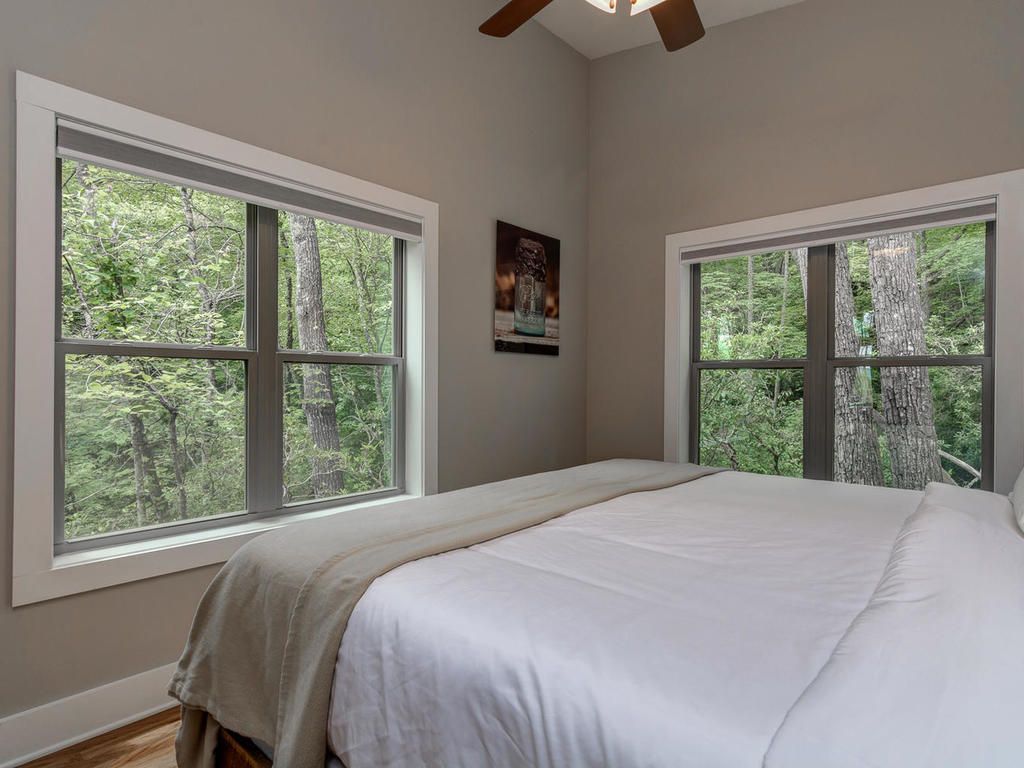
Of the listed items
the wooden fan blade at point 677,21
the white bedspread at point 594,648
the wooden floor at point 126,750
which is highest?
the wooden fan blade at point 677,21

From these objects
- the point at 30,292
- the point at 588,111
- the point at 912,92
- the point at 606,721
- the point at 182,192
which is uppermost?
the point at 588,111

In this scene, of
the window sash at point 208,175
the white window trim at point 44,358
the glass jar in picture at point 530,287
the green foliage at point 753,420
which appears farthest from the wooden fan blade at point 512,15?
the green foliage at point 753,420

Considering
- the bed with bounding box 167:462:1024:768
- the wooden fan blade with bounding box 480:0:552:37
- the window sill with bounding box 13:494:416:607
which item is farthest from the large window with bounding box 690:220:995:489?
the window sill with bounding box 13:494:416:607

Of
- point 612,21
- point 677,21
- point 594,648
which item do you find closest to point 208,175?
point 677,21

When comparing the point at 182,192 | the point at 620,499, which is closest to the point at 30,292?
the point at 182,192

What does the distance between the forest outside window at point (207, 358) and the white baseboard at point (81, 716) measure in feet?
1.55

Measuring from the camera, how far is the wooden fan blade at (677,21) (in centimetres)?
188

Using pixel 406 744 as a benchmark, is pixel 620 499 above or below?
above

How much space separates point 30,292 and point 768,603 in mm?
2120

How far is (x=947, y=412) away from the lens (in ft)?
9.24

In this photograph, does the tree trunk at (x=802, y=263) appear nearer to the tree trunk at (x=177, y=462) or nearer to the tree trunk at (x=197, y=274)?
the tree trunk at (x=197, y=274)

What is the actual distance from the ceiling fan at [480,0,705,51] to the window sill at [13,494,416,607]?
6.96 feet

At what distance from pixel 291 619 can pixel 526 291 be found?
2.54 metres

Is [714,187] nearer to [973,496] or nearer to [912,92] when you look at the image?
[912,92]
